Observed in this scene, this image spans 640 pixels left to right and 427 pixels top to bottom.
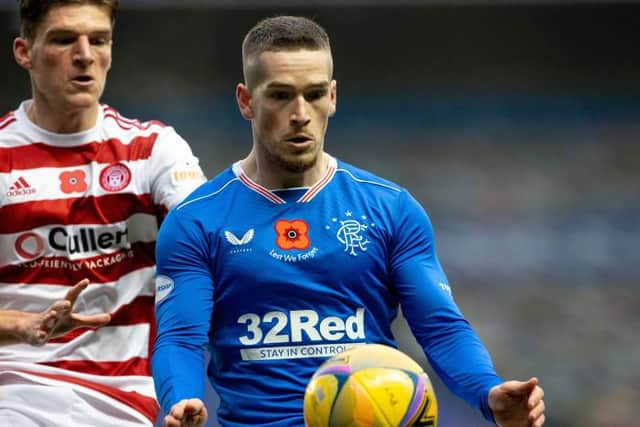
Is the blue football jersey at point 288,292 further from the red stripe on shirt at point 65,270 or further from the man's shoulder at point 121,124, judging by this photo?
the man's shoulder at point 121,124

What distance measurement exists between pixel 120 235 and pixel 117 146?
0.37 m

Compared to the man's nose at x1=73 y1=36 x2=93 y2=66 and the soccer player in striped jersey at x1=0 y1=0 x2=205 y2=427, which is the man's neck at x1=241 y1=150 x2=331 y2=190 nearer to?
the soccer player in striped jersey at x1=0 y1=0 x2=205 y2=427

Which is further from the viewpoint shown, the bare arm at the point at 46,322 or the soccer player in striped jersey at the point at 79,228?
the soccer player in striped jersey at the point at 79,228

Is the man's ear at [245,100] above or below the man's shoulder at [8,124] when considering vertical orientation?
above

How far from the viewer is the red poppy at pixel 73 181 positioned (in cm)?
439

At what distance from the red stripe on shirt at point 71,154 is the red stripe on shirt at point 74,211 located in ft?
0.54

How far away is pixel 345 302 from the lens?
3941 millimetres

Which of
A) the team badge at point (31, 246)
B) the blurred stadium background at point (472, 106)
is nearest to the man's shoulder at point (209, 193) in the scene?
the team badge at point (31, 246)

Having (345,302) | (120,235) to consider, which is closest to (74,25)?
(120,235)

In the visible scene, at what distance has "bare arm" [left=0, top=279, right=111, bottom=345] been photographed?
391cm

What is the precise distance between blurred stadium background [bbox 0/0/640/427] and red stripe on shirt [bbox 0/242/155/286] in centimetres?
761

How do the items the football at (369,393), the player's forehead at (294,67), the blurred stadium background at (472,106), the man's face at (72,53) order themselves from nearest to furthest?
the football at (369,393) < the player's forehead at (294,67) < the man's face at (72,53) < the blurred stadium background at (472,106)

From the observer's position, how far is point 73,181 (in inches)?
173

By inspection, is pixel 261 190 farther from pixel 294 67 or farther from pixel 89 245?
pixel 89 245
